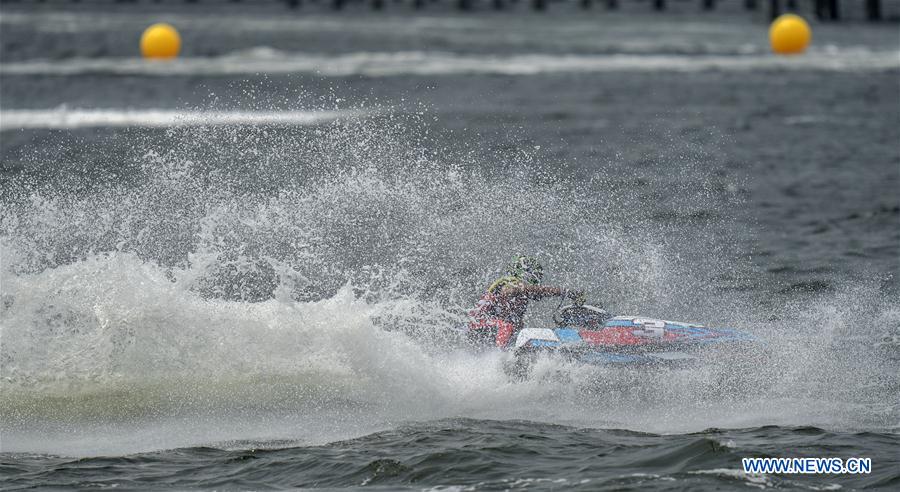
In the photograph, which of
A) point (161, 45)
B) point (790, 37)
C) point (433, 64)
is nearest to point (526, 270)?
point (433, 64)

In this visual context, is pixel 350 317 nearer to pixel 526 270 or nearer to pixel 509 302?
pixel 509 302

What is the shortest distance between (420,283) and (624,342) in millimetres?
4231

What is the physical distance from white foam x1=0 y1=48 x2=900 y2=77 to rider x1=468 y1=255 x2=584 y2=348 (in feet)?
98.7

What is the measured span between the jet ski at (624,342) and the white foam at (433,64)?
30.6 m

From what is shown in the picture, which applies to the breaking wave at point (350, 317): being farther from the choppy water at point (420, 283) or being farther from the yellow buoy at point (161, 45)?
the yellow buoy at point (161, 45)

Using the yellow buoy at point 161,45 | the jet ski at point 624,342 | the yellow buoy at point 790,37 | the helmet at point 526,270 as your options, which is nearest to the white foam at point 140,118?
the yellow buoy at point 161,45

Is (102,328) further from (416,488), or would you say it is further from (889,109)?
(889,109)

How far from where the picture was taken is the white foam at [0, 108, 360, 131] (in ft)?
113

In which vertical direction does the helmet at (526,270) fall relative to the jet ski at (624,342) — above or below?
above

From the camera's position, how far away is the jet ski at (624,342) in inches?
563

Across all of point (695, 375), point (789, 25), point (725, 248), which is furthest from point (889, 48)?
point (695, 375)

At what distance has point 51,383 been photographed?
13.8m

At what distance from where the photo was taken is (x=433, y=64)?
1876 inches

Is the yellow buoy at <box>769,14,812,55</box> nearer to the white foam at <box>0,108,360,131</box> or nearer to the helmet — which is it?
the white foam at <box>0,108,360,131</box>
